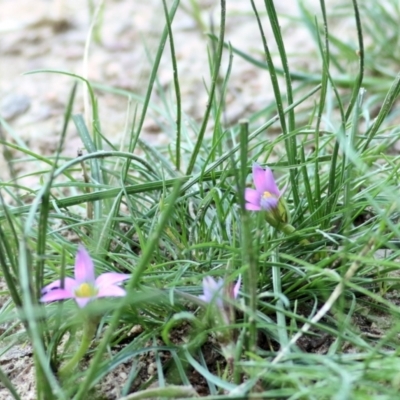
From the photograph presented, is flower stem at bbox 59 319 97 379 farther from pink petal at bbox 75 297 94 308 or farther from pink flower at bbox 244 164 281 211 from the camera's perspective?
pink flower at bbox 244 164 281 211

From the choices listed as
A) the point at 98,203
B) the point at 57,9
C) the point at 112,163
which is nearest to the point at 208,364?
the point at 98,203

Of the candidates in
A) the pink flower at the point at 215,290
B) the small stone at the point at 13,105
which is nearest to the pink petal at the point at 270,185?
the pink flower at the point at 215,290

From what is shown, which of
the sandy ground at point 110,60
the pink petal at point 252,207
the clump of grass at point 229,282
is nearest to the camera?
the clump of grass at point 229,282

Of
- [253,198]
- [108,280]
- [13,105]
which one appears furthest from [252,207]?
[13,105]

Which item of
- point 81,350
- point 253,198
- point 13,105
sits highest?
point 13,105

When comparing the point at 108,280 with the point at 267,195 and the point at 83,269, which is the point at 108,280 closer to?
the point at 83,269

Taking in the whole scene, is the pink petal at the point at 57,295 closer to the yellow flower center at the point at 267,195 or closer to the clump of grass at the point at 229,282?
the clump of grass at the point at 229,282

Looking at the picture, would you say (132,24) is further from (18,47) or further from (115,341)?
(115,341)

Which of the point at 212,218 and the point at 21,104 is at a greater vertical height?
the point at 21,104
